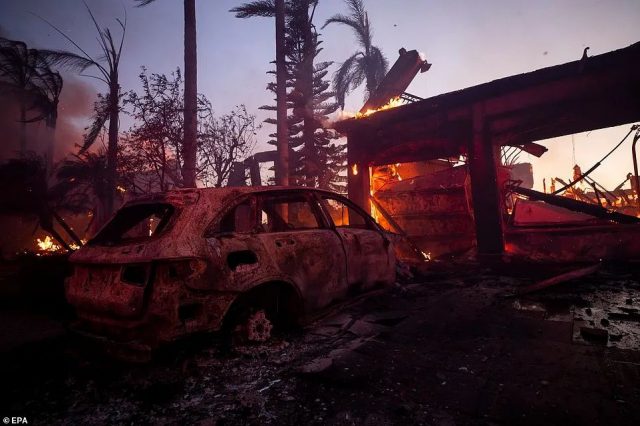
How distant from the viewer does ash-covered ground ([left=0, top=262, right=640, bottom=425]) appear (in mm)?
2168

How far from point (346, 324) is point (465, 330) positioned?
4.32 ft

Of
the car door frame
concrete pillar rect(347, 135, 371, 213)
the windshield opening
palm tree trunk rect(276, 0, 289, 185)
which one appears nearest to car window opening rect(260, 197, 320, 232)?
the car door frame

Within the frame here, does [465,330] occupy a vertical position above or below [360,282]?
below

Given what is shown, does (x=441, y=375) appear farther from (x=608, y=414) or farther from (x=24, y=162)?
(x=24, y=162)

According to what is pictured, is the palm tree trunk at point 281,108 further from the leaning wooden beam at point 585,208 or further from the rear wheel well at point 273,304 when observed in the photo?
the rear wheel well at point 273,304

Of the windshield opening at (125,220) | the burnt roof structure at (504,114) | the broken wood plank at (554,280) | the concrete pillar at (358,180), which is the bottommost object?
the broken wood plank at (554,280)

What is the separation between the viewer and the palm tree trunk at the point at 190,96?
1029 cm

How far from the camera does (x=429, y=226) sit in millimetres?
9742

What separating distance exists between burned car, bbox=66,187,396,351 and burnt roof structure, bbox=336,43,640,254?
541 cm

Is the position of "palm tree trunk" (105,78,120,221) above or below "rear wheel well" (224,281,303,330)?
above

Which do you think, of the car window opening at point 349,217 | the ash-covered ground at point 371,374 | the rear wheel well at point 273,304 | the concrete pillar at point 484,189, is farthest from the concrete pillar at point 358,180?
the rear wheel well at point 273,304

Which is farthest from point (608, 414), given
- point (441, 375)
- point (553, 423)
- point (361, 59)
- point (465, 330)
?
point (361, 59)

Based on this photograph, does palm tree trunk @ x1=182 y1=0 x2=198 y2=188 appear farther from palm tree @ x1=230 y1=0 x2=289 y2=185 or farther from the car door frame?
the car door frame

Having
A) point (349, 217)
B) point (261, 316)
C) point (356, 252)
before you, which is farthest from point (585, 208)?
point (261, 316)
